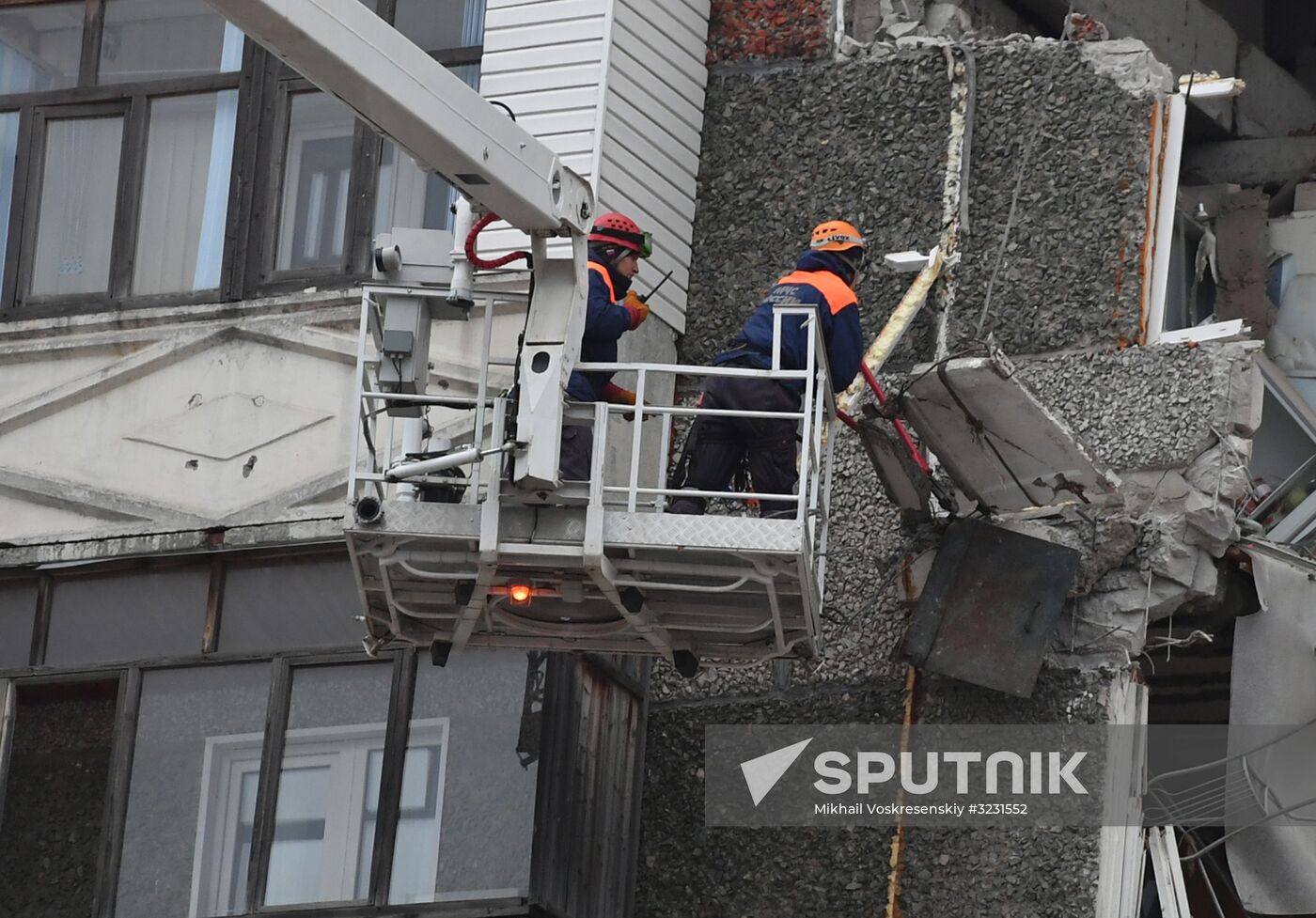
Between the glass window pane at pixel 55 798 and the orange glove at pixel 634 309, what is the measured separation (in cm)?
385

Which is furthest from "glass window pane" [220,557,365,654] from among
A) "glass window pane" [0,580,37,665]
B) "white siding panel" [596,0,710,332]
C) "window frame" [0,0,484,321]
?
"white siding panel" [596,0,710,332]

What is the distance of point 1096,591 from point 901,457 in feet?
4.47

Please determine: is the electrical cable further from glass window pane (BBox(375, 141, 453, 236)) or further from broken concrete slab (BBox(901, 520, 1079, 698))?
broken concrete slab (BBox(901, 520, 1079, 698))

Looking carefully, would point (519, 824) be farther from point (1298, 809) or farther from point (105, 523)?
point (1298, 809)

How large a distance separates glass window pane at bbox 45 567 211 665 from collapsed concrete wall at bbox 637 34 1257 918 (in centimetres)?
275

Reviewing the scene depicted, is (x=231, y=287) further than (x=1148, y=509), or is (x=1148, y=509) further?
(x=231, y=287)

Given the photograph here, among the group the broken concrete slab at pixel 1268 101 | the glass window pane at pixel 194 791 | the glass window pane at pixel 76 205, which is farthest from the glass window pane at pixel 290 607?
the broken concrete slab at pixel 1268 101

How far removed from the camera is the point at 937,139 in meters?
15.6

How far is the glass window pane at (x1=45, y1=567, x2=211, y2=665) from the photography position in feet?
48.2

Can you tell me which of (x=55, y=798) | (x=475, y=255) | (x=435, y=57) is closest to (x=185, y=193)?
(x=435, y=57)

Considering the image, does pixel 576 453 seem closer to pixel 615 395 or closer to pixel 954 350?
pixel 615 395

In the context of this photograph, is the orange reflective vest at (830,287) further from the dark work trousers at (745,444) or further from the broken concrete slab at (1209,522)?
the broken concrete slab at (1209,522)

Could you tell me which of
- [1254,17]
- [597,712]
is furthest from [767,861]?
[1254,17]

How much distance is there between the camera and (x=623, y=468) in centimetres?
1437
